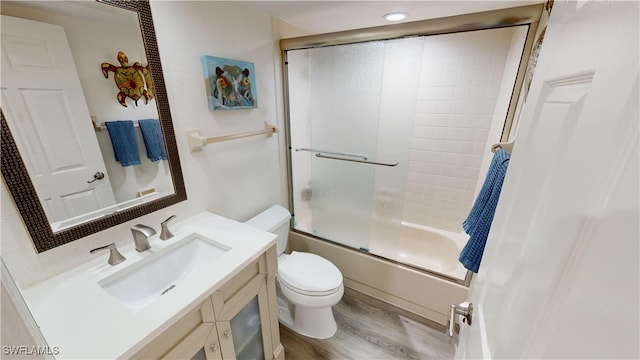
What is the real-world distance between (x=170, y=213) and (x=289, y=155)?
1.02 meters

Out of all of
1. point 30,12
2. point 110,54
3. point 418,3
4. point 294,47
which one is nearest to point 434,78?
point 418,3

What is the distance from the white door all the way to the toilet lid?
104 cm

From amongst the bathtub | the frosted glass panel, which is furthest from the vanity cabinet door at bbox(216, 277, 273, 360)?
the bathtub

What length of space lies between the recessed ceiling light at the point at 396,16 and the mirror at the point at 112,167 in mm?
1362

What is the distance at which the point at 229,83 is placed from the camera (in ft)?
4.58

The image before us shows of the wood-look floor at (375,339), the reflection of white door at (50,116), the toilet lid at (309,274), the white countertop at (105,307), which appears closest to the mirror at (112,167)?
the reflection of white door at (50,116)

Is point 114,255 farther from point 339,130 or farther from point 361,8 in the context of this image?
point 361,8

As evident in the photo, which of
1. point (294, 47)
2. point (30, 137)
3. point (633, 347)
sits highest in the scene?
point (294, 47)

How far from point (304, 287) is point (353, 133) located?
1.09 meters

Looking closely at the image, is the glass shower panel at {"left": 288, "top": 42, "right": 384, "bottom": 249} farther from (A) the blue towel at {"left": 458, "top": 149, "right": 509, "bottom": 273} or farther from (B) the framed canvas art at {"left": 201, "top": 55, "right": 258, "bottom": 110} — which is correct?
(A) the blue towel at {"left": 458, "top": 149, "right": 509, "bottom": 273}

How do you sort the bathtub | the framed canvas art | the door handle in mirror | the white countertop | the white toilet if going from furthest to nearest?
the bathtub < the white toilet < the framed canvas art < the door handle in mirror < the white countertop

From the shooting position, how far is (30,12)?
→ 0.77 meters

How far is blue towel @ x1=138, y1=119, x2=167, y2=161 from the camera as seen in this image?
109 cm

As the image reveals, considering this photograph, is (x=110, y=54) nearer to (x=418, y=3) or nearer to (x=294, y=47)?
(x=294, y=47)
